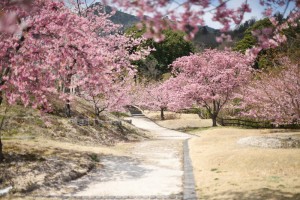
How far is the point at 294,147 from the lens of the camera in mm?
17125

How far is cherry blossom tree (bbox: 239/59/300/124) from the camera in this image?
77.1 feet

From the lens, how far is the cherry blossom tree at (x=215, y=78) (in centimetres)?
3569

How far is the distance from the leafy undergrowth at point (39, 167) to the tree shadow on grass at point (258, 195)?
5287 millimetres

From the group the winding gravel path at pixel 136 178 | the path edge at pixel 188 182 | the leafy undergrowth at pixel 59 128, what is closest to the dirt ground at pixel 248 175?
the path edge at pixel 188 182

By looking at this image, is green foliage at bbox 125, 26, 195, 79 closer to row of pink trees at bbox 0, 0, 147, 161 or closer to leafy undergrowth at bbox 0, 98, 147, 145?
leafy undergrowth at bbox 0, 98, 147, 145

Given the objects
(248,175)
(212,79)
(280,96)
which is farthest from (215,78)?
(248,175)

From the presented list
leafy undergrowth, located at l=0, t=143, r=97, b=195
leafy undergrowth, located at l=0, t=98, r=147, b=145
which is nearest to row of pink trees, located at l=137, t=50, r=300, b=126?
leafy undergrowth, located at l=0, t=98, r=147, b=145

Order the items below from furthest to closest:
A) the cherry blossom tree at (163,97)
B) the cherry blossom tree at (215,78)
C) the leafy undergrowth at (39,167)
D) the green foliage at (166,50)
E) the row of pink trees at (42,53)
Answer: the green foliage at (166,50) → the cherry blossom tree at (163,97) → the cherry blossom tree at (215,78) → the row of pink trees at (42,53) → the leafy undergrowth at (39,167)

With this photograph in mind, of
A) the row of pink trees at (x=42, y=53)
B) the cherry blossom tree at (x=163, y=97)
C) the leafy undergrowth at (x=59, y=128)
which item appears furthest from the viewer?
the cherry blossom tree at (x=163, y=97)

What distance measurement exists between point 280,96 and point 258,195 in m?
18.3

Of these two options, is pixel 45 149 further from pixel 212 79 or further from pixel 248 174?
pixel 212 79

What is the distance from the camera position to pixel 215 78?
117 feet

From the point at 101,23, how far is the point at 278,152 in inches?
717

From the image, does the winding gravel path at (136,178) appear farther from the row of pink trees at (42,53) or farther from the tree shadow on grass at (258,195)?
the row of pink trees at (42,53)
